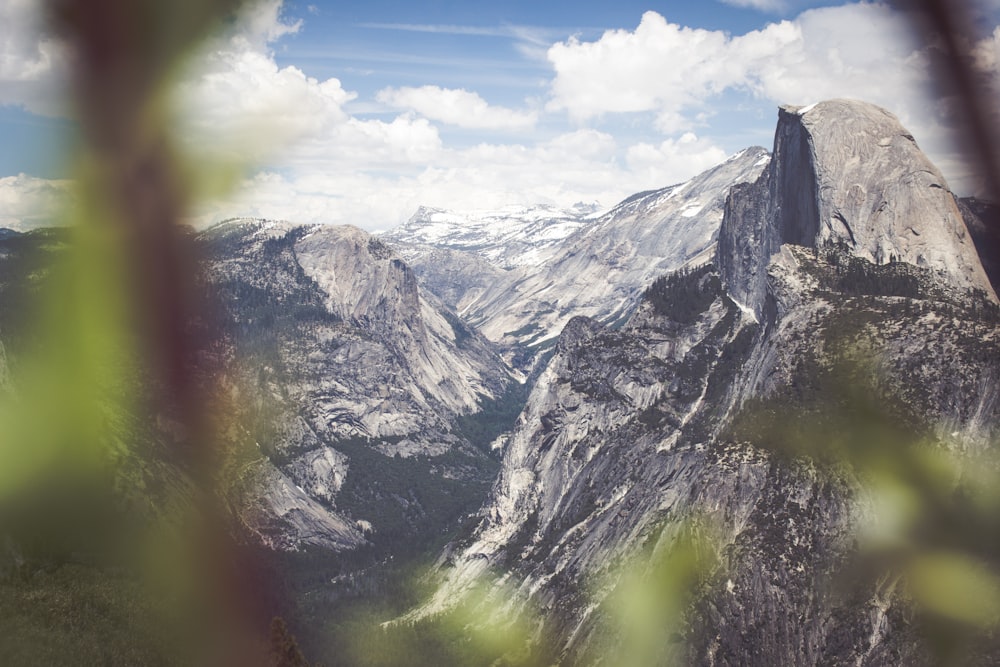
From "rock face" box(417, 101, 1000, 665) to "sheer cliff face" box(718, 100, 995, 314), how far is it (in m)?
0.36

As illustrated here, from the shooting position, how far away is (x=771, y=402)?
5010 inches

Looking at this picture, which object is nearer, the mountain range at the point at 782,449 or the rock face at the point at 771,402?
the mountain range at the point at 782,449

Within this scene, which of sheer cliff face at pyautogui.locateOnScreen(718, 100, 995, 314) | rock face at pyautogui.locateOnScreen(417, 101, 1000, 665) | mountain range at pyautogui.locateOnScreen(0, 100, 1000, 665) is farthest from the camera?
sheer cliff face at pyautogui.locateOnScreen(718, 100, 995, 314)

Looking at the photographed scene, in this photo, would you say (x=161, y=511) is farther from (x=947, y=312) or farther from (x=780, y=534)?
(x=947, y=312)

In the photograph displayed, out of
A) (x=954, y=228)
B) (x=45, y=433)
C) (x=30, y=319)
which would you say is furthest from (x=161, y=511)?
(x=954, y=228)

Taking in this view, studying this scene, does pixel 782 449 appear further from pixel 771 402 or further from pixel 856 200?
pixel 856 200

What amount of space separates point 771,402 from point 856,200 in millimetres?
49335

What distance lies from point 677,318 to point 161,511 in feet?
373

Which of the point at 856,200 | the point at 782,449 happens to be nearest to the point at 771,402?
the point at 782,449

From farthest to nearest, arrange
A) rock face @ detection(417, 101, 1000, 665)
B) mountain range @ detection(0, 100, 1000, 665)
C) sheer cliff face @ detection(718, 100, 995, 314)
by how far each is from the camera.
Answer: sheer cliff face @ detection(718, 100, 995, 314) < rock face @ detection(417, 101, 1000, 665) < mountain range @ detection(0, 100, 1000, 665)

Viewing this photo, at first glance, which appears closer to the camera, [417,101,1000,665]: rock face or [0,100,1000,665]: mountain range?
[0,100,1000,665]: mountain range

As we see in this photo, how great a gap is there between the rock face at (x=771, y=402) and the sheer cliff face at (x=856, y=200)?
365 mm

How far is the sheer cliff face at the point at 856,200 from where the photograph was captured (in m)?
140

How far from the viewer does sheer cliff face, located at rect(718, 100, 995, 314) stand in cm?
14038
